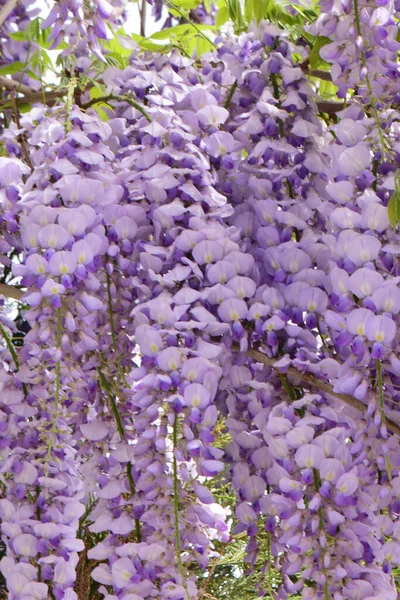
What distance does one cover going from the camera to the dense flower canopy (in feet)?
2.26

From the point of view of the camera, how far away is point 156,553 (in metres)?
0.72

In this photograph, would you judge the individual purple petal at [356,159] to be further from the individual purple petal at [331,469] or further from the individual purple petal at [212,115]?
the individual purple petal at [331,469]

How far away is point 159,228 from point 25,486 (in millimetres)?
263

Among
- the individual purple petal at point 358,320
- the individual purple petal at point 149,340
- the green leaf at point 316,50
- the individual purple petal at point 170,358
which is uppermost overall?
the green leaf at point 316,50

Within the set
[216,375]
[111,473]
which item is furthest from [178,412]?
[111,473]

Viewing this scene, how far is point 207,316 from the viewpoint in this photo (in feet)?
2.27

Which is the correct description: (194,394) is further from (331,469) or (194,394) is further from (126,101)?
(126,101)

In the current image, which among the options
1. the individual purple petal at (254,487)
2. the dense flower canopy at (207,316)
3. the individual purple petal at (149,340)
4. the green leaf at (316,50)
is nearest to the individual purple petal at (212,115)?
the dense flower canopy at (207,316)

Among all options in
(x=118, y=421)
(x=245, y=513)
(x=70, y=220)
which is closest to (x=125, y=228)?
(x=70, y=220)

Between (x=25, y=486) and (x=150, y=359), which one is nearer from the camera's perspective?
(x=150, y=359)

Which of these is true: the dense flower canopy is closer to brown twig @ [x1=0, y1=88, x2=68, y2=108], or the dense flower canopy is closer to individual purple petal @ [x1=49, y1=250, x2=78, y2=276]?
individual purple petal @ [x1=49, y1=250, x2=78, y2=276]

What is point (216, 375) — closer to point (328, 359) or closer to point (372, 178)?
point (328, 359)

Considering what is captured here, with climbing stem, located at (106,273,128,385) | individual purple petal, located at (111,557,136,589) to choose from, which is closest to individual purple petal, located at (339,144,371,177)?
climbing stem, located at (106,273,128,385)

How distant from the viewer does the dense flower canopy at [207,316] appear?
0.69m
